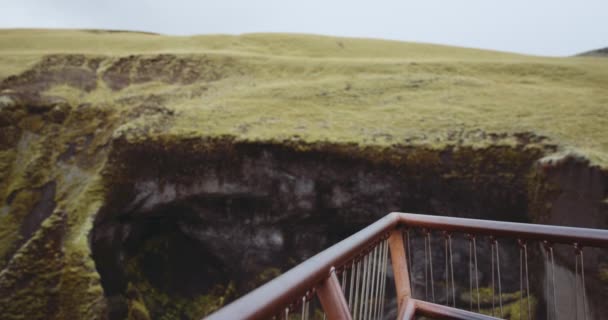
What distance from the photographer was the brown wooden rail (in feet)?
4.11

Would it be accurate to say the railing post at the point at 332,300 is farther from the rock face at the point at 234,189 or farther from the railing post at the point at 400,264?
the rock face at the point at 234,189

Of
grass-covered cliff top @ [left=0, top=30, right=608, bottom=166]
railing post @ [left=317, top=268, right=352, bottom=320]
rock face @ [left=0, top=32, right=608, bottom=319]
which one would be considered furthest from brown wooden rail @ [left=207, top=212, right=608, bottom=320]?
grass-covered cliff top @ [left=0, top=30, right=608, bottom=166]

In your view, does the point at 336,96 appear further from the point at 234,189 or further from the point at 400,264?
the point at 400,264

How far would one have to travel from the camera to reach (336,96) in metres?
15.0

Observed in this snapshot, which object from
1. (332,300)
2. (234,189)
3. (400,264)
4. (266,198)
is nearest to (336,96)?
(266,198)

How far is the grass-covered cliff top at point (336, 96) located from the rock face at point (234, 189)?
120 mm

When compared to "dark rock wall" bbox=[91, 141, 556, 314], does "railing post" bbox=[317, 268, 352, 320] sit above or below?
above

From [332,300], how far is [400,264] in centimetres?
159

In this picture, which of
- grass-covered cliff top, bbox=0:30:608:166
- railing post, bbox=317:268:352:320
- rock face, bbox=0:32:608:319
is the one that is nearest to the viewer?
railing post, bbox=317:268:352:320

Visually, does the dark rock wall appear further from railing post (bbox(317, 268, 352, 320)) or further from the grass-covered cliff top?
railing post (bbox(317, 268, 352, 320))

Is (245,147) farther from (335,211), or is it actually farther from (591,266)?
(591,266)

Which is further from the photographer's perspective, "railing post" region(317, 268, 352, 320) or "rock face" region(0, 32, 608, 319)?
"rock face" region(0, 32, 608, 319)

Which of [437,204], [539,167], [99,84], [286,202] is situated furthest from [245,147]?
[99,84]

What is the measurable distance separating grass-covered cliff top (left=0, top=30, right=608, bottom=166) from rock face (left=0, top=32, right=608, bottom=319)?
0.12m
